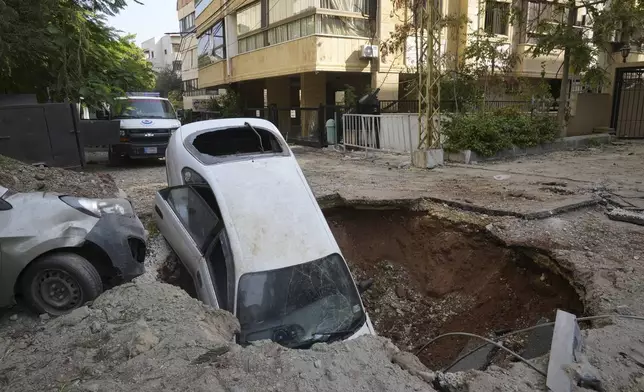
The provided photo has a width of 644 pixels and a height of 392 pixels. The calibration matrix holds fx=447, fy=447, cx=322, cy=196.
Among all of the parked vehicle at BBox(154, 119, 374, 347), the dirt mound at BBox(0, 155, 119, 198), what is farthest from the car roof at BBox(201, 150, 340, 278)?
the dirt mound at BBox(0, 155, 119, 198)

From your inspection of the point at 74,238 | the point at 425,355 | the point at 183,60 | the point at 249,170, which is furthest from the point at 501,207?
the point at 183,60

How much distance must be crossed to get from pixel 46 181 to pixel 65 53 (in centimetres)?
475

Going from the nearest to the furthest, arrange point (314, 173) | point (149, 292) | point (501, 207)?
point (149, 292), point (501, 207), point (314, 173)

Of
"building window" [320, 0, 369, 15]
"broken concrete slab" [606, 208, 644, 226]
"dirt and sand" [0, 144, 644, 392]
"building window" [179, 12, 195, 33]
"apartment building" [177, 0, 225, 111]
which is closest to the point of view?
"dirt and sand" [0, 144, 644, 392]

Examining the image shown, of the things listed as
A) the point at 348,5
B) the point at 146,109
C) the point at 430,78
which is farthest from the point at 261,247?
the point at 348,5

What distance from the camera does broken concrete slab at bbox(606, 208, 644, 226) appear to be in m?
5.80

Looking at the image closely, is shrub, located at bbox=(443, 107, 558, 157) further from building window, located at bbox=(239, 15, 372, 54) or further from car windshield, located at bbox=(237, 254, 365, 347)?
car windshield, located at bbox=(237, 254, 365, 347)

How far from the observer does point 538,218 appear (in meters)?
6.10

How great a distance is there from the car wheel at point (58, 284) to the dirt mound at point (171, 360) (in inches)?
25.9

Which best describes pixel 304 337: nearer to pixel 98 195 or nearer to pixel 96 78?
pixel 98 195

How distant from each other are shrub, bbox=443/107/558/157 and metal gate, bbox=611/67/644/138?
5.45 meters

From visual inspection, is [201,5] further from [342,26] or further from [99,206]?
[99,206]

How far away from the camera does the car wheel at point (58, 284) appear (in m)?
3.80

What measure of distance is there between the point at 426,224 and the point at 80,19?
329 inches
